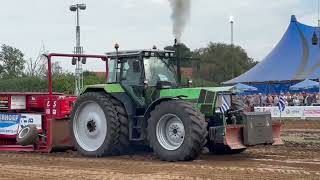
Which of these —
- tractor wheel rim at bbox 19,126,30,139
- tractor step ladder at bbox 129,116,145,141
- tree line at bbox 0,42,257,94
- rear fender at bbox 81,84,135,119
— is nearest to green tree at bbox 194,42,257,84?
tree line at bbox 0,42,257,94

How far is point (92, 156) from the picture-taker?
486 inches

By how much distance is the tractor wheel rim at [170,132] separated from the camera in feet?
36.6

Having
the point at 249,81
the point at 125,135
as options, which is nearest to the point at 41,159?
the point at 125,135

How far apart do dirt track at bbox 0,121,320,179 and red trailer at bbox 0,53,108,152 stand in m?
0.36

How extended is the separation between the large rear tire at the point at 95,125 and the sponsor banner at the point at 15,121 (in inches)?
50.2

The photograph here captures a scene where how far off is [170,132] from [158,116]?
1.34 ft

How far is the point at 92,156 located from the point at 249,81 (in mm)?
28799

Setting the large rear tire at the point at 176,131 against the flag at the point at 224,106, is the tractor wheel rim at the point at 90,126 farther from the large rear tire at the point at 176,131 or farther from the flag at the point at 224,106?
the flag at the point at 224,106

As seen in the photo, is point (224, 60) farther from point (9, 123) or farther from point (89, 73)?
point (9, 123)

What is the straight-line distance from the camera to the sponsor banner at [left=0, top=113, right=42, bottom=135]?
13.7 m

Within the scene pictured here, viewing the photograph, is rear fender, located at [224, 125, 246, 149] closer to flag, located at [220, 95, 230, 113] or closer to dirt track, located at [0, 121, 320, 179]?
dirt track, located at [0, 121, 320, 179]

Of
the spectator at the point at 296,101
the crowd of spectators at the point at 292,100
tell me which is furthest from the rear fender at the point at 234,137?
the spectator at the point at 296,101

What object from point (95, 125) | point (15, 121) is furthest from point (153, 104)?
point (15, 121)

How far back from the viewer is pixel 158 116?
11203 millimetres
